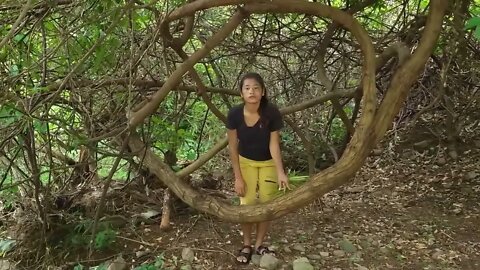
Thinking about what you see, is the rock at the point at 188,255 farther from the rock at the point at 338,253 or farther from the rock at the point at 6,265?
the rock at the point at 6,265

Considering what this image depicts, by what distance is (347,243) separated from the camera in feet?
12.2

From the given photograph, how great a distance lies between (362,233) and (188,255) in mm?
1215

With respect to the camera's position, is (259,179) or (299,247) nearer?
(259,179)

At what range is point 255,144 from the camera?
3.34 metres

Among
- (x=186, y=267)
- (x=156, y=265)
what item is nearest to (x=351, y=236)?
(x=186, y=267)

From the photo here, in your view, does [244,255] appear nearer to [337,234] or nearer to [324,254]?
[324,254]

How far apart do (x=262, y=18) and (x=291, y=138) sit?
1.37 metres

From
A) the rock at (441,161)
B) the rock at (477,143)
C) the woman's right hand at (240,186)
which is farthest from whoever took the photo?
the rock at (477,143)

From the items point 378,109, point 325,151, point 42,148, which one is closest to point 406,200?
point 325,151

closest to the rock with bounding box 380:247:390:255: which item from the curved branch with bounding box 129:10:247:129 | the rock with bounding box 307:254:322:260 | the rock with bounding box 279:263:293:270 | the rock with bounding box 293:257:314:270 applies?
the rock with bounding box 307:254:322:260

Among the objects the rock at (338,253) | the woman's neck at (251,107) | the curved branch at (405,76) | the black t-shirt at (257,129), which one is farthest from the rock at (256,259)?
the curved branch at (405,76)

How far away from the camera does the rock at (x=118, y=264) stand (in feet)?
11.3

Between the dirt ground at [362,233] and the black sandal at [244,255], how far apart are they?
0.04 meters

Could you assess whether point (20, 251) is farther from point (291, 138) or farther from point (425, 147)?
point (425, 147)
